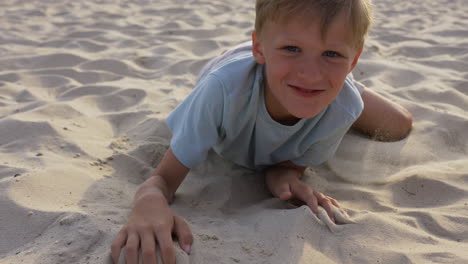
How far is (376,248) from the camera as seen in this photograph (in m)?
1.40

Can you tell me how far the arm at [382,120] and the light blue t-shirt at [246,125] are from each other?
552mm

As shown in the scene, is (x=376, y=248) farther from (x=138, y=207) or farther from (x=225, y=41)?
Answer: (x=225, y=41)

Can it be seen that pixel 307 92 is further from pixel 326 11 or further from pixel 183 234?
pixel 183 234

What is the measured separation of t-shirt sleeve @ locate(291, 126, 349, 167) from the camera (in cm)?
191

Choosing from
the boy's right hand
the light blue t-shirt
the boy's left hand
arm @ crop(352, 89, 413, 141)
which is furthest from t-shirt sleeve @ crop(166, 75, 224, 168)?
arm @ crop(352, 89, 413, 141)

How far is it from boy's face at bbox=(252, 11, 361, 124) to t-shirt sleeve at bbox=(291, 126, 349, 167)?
375 mm

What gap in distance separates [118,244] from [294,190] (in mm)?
752

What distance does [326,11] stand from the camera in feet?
4.52

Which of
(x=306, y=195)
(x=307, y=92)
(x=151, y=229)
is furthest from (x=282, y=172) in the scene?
(x=151, y=229)

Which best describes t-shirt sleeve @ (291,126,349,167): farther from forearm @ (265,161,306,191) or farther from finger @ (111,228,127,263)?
finger @ (111,228,127,263)

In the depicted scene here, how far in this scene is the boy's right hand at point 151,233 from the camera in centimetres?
126

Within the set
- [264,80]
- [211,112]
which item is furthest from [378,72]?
[211,112]

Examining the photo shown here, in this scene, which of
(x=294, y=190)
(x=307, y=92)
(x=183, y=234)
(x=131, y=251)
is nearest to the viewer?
(x=131, y=251)

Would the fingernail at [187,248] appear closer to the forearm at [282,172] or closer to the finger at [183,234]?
the finger at [183,234]
